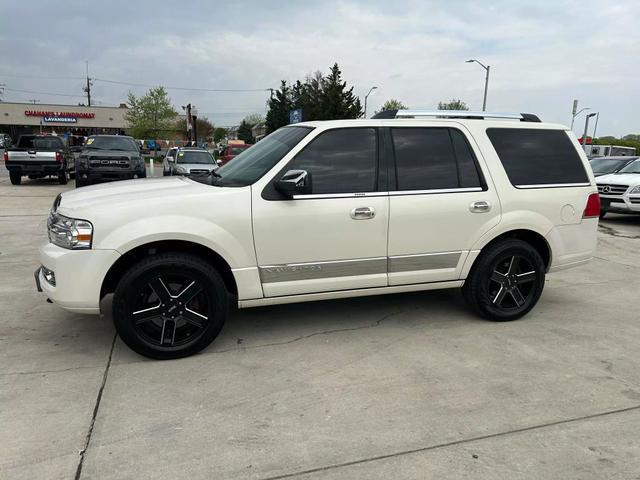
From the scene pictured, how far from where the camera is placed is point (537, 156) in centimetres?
474

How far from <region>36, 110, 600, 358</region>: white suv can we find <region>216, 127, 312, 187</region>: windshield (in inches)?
0.8

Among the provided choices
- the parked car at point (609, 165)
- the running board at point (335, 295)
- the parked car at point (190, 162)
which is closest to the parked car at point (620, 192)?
the parked car at point (609, 165)

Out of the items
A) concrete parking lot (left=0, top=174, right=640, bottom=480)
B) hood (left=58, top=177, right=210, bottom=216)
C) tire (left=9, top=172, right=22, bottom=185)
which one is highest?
hood (left=58, top=177, right=210, bottom=216)

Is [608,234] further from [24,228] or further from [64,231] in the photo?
[24,228]

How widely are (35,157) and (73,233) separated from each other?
16.2 metres

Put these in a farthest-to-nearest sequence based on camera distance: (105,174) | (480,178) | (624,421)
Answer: (105,174) → (480,178) → (624,421)

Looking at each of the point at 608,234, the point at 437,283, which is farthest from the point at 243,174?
the point at 608,234

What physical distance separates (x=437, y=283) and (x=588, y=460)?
6.72ft

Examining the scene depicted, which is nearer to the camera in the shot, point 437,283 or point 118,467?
point 118,467

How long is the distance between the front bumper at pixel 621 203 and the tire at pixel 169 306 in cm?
1132

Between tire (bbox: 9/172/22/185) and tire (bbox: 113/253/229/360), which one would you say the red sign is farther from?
tire (bbox: 113/253/229/360)

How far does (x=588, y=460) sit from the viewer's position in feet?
8.76

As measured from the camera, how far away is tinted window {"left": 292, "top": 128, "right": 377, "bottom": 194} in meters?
4.02

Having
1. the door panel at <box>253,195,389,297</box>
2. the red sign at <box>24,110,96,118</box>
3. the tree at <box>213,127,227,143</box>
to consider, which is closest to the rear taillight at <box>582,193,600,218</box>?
the door panel at <box>253,195,389,297</box>
